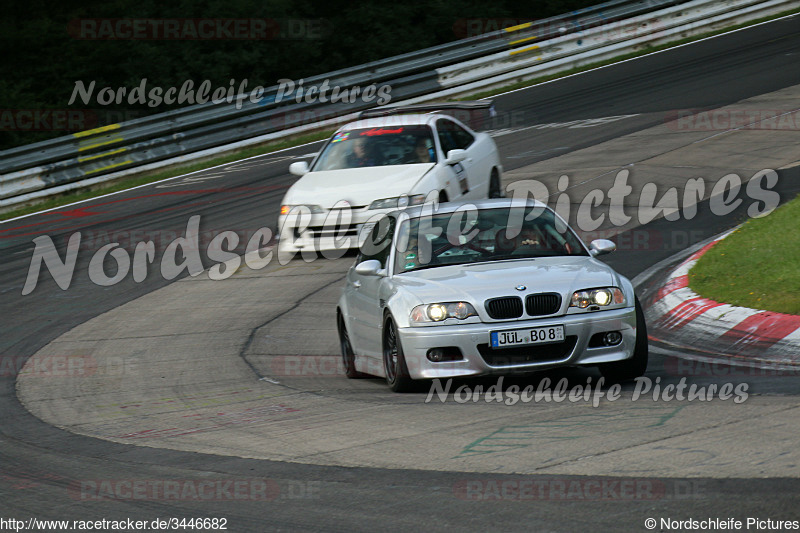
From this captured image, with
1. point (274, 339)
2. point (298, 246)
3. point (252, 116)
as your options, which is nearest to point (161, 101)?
point (252, 116)

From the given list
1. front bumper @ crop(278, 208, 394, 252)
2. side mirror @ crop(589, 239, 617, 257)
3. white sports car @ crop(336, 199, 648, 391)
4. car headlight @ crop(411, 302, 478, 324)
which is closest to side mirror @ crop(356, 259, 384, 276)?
white sports car @ crop(336, 199, 648, 391)

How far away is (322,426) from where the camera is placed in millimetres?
7375

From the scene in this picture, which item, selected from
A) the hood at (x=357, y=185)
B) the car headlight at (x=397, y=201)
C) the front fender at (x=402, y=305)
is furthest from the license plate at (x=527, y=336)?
the hood at (x=357, y=185)

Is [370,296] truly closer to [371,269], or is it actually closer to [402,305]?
[371,269]

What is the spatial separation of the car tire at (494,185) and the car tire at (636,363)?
8321mm

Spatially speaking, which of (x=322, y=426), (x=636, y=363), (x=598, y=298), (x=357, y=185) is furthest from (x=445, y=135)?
(x=322, y=426)

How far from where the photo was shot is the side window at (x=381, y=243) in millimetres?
9414

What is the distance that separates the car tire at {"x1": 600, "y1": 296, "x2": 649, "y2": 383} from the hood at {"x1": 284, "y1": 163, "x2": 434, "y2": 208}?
678 cm

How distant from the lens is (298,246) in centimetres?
1492

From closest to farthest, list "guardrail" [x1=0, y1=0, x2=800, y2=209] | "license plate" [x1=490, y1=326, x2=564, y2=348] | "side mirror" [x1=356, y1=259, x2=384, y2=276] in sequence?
1. "license plate" [x1=490, y1=326, x2=564, y2=348]
2. "side mirror" [x1=356, y1=259, x2=384, y2=276]
3. "guardrail" [x1=0, y1=0, x2=800, y2=209]

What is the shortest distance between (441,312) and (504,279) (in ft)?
1.67

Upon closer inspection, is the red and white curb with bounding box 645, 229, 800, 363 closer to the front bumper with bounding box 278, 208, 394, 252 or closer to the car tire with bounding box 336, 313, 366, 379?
the car tire with bounding box 336, 313, 366, 379

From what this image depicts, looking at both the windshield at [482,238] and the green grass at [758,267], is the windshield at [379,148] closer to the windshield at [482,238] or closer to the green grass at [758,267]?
the green grass at [758,267]

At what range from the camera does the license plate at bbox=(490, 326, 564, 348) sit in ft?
25.7
